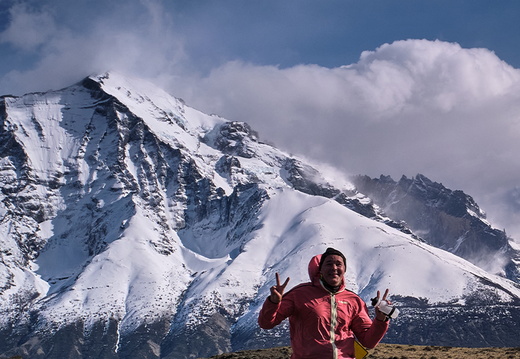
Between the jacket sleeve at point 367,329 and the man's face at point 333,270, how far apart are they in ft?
2.99

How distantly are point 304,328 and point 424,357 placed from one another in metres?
33.8

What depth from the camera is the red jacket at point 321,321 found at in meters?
13.6

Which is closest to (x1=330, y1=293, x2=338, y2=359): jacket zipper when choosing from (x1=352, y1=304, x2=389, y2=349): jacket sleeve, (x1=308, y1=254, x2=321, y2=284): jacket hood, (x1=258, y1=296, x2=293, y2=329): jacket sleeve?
(x1=308, y1=254, x2=321, y2=284): jacket hood

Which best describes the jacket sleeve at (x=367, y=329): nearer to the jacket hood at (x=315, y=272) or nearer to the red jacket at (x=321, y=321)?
the red jacket at (x=321, y=321)

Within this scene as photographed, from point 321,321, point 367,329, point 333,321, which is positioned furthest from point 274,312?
point 367,329

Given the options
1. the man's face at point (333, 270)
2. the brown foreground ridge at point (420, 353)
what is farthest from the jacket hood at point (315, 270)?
the brown foreground ridge at point (420, 353)

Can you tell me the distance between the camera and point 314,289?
14.1m

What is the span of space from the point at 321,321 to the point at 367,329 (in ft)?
3.38

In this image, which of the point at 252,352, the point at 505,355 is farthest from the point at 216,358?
the point at 505,355

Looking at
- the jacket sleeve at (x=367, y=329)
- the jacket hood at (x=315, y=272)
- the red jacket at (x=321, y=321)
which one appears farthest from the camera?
the jacket hood at (x=315, y=272)

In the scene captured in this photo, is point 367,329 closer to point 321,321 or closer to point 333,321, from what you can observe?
point 333,321

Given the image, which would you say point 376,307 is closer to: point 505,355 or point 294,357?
point 294,357

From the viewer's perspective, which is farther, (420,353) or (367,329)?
(420,353)

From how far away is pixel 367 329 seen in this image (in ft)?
46.5
